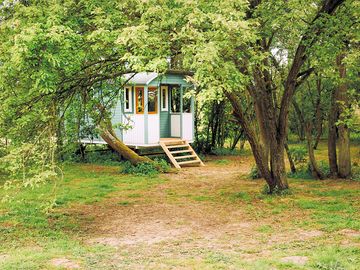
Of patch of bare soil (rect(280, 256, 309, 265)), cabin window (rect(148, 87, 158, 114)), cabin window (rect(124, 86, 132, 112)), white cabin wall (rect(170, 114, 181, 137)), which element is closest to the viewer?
patch of bare soil (rect(280, 256, 309, 265))

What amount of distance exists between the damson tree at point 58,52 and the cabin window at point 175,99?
40.5 feet

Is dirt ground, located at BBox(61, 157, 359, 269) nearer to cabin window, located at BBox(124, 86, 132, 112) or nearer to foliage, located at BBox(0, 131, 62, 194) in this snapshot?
foliage, located at BBox(0, 131, 62, 194)

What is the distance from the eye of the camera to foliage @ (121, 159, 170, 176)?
1778 centimetres

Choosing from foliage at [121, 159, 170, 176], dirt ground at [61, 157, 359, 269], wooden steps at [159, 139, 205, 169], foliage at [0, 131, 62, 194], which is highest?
foliage at [0, 131, 62, 194]

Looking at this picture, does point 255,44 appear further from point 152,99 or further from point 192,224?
point 152,99

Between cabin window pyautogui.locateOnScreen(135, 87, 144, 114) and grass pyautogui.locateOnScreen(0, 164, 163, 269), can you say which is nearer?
grass pyautogui.locateOnScreen(0, 164, 163, 269)

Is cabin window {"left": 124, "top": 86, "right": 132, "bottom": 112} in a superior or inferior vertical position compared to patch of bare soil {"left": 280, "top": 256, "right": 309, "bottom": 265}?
superior

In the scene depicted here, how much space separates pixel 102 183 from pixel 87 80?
6.20 m

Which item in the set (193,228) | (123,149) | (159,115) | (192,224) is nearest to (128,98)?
(159,115)

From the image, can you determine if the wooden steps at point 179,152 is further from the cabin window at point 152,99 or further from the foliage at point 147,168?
the cabin window at point 152,99

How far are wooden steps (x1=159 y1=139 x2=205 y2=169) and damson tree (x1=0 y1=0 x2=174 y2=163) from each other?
948cm

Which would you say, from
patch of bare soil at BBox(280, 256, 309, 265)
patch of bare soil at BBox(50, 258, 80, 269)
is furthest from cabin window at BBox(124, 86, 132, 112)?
patch of bare soil at BBox(280, 256, 309, 265)

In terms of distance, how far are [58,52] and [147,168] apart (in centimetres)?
1090

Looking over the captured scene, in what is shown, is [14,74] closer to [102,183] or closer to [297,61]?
[297,61]
